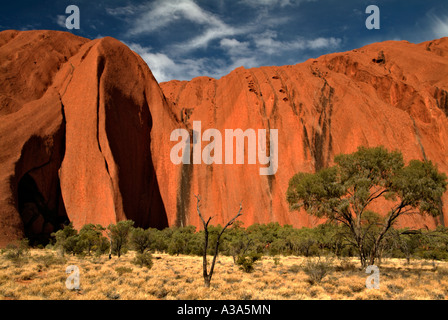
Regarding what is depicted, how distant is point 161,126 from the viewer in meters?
51.4

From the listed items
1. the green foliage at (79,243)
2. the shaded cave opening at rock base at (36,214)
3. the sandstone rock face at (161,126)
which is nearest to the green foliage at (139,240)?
the green foliage at (79,243)

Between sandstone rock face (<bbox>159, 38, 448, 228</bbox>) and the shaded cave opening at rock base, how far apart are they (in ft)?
52.6

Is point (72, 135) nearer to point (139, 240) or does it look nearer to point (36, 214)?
point (36, 214)

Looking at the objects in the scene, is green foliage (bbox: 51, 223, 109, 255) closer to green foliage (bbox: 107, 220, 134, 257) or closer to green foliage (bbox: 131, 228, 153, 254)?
green foliage (bbox: 107, 220, 134, 257)

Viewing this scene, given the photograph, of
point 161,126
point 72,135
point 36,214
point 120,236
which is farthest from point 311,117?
point 36,214

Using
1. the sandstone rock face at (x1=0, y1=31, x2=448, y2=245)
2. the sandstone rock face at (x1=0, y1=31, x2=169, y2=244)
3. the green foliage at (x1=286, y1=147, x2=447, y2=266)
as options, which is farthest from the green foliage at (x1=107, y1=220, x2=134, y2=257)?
the green foliage at (x1=286, y1=147, x2=447, y2=266)

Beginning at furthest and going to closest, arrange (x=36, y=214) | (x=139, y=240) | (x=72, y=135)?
1. (x=72, y=135)
2. (x=36, y=214)
3. (x=139, y=240)

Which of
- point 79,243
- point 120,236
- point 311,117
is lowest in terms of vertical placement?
point 79,243

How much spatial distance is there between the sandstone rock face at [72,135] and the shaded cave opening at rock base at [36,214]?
110 millimetres

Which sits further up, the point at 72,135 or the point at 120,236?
the point at 72,135

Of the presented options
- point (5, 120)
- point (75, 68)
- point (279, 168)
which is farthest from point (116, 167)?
point (279, 168)

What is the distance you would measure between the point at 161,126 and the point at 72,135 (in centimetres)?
1490

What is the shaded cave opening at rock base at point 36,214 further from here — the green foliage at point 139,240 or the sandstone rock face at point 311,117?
the sandstone rock face at point 311,117
